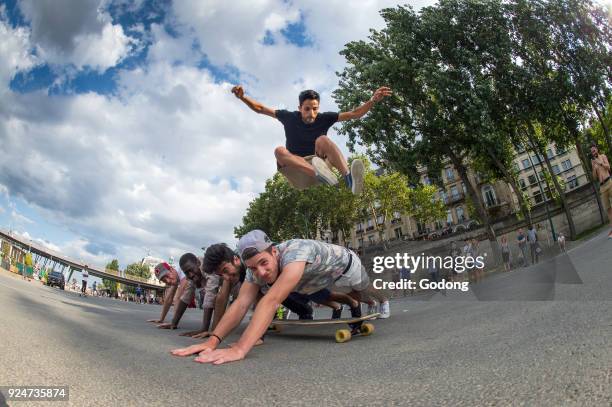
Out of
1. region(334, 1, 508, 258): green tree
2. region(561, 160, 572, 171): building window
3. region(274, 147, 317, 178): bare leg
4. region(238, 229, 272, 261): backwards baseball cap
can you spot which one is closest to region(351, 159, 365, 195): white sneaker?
region(274, 147, 317, 178): bare leg

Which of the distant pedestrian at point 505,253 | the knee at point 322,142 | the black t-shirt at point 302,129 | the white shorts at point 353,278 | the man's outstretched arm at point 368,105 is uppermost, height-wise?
the man's outstretched arm at point 368,105

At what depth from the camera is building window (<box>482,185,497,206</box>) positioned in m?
55.7

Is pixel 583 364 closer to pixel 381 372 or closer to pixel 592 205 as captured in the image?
pixel 381 372

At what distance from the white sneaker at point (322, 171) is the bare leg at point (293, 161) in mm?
98

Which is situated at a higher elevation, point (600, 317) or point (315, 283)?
point (315, 283)

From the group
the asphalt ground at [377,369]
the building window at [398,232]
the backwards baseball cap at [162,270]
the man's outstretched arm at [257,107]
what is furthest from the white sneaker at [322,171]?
the building window at [398,232]

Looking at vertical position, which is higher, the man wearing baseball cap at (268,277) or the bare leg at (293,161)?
the bare leg at (293,161)

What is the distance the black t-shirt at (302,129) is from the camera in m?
5.02

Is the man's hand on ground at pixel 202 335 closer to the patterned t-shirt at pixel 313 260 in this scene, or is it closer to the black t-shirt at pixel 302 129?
the patterned t-shirt at pixel 313 260

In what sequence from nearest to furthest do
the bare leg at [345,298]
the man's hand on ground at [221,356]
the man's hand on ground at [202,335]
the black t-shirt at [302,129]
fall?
the man's hand on ground at [221,356] < the man's hand on ground at [202,335] < the bare leg at [345,298] < the black t-shirt at [302,129]

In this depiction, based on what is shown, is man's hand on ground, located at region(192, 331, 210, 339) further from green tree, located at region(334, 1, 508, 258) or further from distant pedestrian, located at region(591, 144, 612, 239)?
green tree, located at region(334, 1, 508, 258)

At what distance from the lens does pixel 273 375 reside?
6.61ft

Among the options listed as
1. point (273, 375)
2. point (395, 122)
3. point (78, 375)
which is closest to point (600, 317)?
point (273, 375)

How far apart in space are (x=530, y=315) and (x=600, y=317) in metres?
0.77
